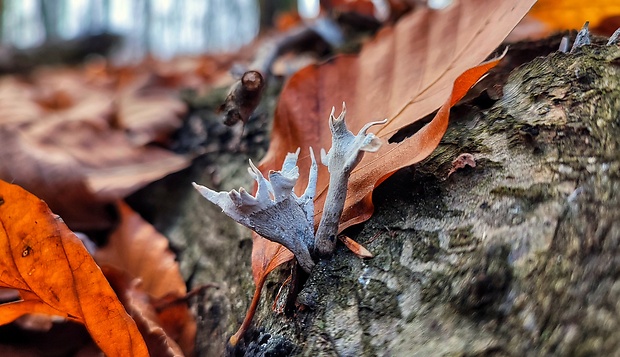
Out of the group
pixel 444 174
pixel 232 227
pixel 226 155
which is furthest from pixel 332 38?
pixel 444 174

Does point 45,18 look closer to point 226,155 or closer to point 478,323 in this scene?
point 226,155

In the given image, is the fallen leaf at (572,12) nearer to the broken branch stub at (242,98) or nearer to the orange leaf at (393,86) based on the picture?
Result: the orange leaf at (393,86)

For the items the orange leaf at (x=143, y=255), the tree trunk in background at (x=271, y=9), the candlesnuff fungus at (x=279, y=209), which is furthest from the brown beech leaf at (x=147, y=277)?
the tree trunk in background at (x=271, y=9)

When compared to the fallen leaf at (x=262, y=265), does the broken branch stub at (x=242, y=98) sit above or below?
above

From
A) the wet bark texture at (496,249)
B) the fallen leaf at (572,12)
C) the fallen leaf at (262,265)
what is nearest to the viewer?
the wet bark texture at (496,249)

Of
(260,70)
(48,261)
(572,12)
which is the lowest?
(48,261)

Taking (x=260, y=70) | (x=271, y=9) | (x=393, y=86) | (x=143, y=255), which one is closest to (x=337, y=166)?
(x=393, y=86)

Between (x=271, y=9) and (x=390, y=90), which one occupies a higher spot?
(x=390, y=90)

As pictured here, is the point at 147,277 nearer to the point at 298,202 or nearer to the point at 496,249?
the point at 298,202
